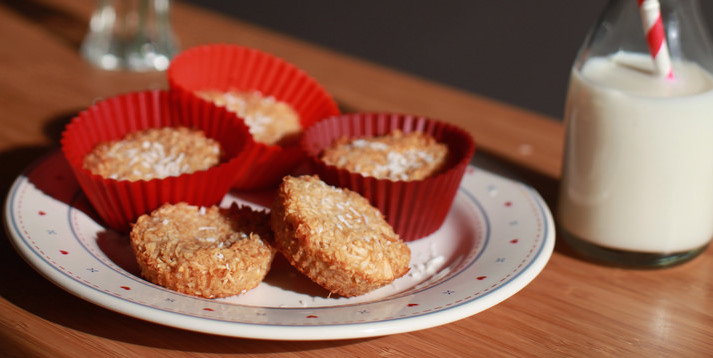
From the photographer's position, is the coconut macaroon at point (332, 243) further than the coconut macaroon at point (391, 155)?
No

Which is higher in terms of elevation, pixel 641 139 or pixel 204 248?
pixel 641 139

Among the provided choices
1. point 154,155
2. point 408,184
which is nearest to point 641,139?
point 408,184

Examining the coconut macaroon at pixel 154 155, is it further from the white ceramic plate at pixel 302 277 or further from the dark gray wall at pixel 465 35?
the dark gray wall at pixel 465 35

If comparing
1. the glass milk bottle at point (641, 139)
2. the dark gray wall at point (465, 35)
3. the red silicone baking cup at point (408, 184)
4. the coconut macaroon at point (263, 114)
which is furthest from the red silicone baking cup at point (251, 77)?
the dark gray wall at point (465, 35)

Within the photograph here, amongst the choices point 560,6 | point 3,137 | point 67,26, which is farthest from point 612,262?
point 560,6

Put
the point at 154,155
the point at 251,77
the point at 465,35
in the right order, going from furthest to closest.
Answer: the point at 465,35 → the point at 251,77 → the point at 154,155

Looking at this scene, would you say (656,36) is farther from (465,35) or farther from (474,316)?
(465,35)
